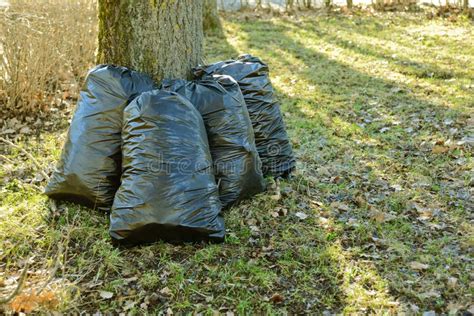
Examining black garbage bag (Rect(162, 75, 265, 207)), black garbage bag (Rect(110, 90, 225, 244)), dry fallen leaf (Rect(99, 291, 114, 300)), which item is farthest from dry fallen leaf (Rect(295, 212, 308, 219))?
dry fallen leaf (Rect(99, 291, 114, 300))

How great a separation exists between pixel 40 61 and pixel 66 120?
655 mm

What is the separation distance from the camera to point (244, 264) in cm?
300

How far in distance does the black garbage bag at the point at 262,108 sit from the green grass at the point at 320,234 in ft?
0.69

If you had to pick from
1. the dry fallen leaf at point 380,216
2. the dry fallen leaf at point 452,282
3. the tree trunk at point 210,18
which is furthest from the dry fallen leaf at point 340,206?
the tree trunk at point 210,18

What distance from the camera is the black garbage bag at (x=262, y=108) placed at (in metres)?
3.75

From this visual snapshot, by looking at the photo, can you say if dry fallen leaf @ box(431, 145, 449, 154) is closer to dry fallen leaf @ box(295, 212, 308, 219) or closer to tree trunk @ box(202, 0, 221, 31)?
dry fallen leaf @ box(295, 212, 308, 219)

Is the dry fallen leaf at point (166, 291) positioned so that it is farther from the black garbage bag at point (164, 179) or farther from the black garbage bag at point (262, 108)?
the black garbage bag at point (262, 108)

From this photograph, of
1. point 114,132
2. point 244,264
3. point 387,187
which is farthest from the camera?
point 387,187

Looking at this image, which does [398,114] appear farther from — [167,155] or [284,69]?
[167,155]

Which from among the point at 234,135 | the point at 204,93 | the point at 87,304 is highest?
the point at 204,93

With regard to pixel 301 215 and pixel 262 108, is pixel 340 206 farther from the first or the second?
pixel 262 108

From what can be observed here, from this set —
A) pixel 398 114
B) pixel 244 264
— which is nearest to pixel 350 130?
pixel 398 114

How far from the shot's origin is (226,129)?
3387mm

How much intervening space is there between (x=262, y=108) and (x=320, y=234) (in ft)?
3.56
